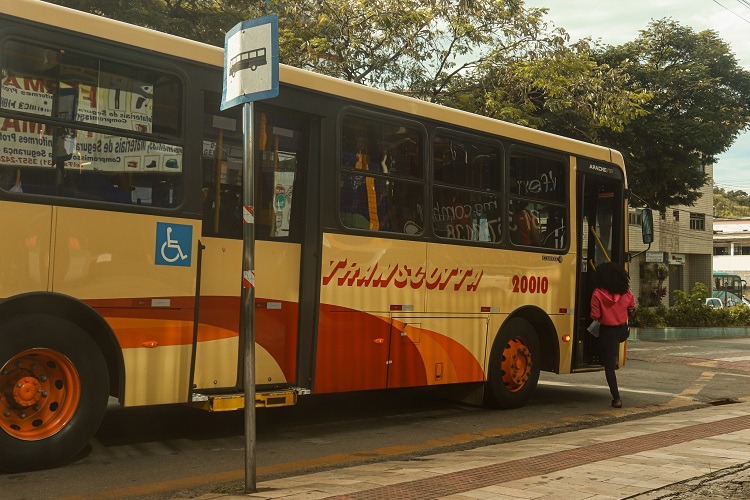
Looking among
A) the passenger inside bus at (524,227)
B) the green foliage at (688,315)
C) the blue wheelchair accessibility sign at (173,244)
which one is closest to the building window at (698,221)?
→ the green foliage at (688,315)

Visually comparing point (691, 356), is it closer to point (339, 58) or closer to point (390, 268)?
point (339, 58)

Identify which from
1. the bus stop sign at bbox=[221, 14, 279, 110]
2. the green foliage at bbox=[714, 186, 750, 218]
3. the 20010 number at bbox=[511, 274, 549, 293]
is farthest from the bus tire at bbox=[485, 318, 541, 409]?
the green foliage at bbox=[714, 186, 750, 218]

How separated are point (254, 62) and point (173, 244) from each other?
1.87 meters

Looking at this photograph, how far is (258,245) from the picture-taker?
759 cm

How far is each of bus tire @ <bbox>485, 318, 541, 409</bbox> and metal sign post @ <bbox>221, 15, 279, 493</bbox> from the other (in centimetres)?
495

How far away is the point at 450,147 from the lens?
946 centimetres

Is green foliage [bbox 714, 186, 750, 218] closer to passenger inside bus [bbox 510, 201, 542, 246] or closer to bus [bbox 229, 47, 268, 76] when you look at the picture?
passenger inside bus [bbox 510, 201, 542, 246]

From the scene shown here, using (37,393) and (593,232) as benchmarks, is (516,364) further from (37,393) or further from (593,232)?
(37,393)

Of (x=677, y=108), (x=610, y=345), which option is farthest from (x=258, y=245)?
(x=677, y=108)

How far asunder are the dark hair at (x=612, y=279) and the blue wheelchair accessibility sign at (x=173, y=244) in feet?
18.5

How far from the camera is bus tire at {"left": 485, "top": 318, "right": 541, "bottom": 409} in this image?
33.4 ft

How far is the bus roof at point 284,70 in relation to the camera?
622 centimetres

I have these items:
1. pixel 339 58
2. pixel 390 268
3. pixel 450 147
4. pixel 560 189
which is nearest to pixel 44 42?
pixel 390 268

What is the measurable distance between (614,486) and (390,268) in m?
3.43
